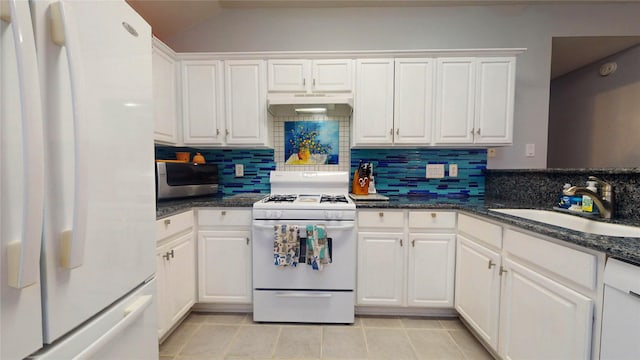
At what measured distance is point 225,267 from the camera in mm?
1956

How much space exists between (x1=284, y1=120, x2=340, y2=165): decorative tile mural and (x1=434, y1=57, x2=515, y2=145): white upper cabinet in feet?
3.01

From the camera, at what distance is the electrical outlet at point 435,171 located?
8.02 ft

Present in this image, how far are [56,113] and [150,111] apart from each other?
A: 0.42m

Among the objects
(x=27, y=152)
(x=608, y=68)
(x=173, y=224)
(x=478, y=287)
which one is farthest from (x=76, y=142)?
(x=608, y=68)

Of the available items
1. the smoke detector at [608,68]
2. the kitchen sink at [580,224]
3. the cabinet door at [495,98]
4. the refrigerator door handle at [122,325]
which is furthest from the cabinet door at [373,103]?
the smoke detector at [608,68]

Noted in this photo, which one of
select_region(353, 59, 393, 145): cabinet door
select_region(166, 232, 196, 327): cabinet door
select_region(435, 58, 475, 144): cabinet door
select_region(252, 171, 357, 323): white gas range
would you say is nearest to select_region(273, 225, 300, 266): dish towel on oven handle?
select_region(252, 171, 357, 323): white gas range

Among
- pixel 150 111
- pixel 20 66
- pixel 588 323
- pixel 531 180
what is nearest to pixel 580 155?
pixel 531 180

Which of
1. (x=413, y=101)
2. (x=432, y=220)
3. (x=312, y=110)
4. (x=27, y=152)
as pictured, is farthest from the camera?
(x=312, y=110)

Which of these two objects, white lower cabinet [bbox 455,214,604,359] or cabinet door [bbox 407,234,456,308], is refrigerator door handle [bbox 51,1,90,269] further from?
cabinet door [bbox 407,234,456,308]

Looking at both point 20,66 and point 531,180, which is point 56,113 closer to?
point 20,66

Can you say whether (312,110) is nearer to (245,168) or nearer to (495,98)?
(245,168)

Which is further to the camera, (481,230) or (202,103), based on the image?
(202,103)

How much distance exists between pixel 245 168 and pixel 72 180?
1895 millimetres

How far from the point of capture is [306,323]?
1.88 metres
